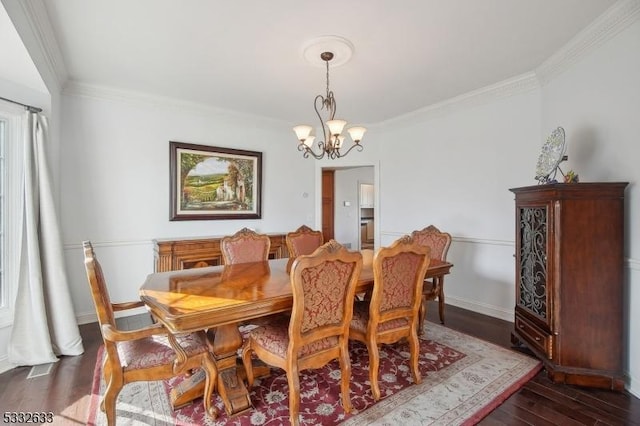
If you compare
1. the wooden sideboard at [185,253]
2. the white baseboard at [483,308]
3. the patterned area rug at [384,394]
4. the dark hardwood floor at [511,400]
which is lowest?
the dark hardwood floor at [511,400]

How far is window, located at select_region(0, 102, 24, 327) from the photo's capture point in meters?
2.56

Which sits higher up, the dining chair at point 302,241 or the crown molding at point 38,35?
the crown molding at point 38,35

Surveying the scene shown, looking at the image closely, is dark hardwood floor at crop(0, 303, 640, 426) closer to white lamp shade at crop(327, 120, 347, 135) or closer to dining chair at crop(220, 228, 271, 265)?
dining chair at crop(220, 228, 271, 265)

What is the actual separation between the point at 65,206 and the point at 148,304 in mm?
2326

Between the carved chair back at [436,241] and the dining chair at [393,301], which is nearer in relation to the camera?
the dining chair at [393,301]

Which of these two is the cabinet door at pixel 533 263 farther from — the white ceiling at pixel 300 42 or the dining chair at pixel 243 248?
the dining chair at pixel 243 248

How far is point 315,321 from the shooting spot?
1.80 meters

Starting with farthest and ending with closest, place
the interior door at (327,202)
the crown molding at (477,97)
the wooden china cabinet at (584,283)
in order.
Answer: the interior door at (327,202) < the crown molding at (477,97) < the wooden china cabinet at (584,283)

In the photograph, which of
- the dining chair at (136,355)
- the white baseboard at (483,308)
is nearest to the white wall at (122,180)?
the dining chair at (136,355)

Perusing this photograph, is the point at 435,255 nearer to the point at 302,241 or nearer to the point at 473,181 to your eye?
the point at 473,181

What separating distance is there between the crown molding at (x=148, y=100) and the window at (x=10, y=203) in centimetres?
83

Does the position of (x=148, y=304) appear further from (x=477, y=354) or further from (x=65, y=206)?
(x=477, y=354)

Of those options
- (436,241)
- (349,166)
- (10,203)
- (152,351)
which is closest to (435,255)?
(436,241)

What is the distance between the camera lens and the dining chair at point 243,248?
3.01m
